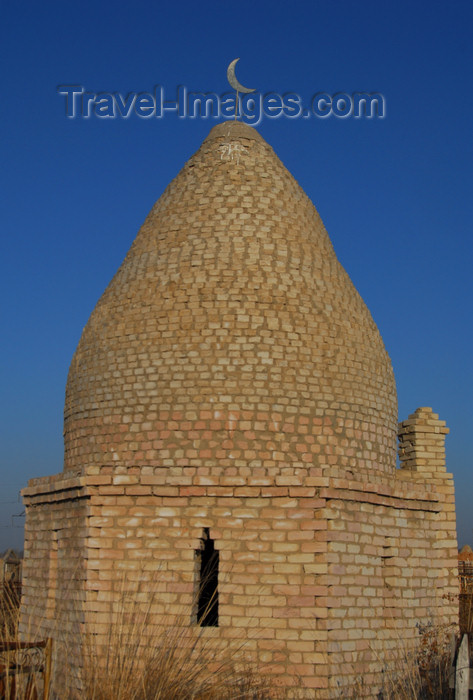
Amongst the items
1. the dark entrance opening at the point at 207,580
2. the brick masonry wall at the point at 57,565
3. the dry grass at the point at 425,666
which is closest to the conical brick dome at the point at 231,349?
the brick masonry wall at the point at 57,565

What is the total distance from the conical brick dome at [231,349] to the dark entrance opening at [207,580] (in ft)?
3.47

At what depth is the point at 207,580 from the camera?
9.45 meters

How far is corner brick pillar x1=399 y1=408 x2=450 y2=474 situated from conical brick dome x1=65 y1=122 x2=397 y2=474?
0.87m

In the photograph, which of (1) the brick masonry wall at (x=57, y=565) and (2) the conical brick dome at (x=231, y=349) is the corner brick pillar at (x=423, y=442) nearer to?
(2) the conical brick dome at (x=231, y=349)

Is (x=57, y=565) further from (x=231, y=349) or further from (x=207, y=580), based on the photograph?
(x=231, y=349)

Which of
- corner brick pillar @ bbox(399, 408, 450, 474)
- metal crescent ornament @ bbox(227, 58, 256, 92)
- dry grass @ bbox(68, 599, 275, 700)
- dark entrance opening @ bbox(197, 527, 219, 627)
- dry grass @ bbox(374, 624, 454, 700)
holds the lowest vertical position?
dry grass @ bbox(374, 624, 454, 700)

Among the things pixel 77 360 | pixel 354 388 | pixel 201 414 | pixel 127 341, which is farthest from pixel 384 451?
pixel 77 360

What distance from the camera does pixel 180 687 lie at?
24.1 ft

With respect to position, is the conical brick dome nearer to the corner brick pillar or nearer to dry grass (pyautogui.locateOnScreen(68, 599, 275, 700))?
the corner brick pillar

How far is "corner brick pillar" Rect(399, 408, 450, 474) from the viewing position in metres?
12.0

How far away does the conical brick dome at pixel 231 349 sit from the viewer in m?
9.98

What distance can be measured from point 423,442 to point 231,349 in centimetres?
394

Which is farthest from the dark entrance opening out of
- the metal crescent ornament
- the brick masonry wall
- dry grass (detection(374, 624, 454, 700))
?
the metal crescent ornament

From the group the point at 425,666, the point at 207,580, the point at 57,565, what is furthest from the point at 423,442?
the point at 57,565
